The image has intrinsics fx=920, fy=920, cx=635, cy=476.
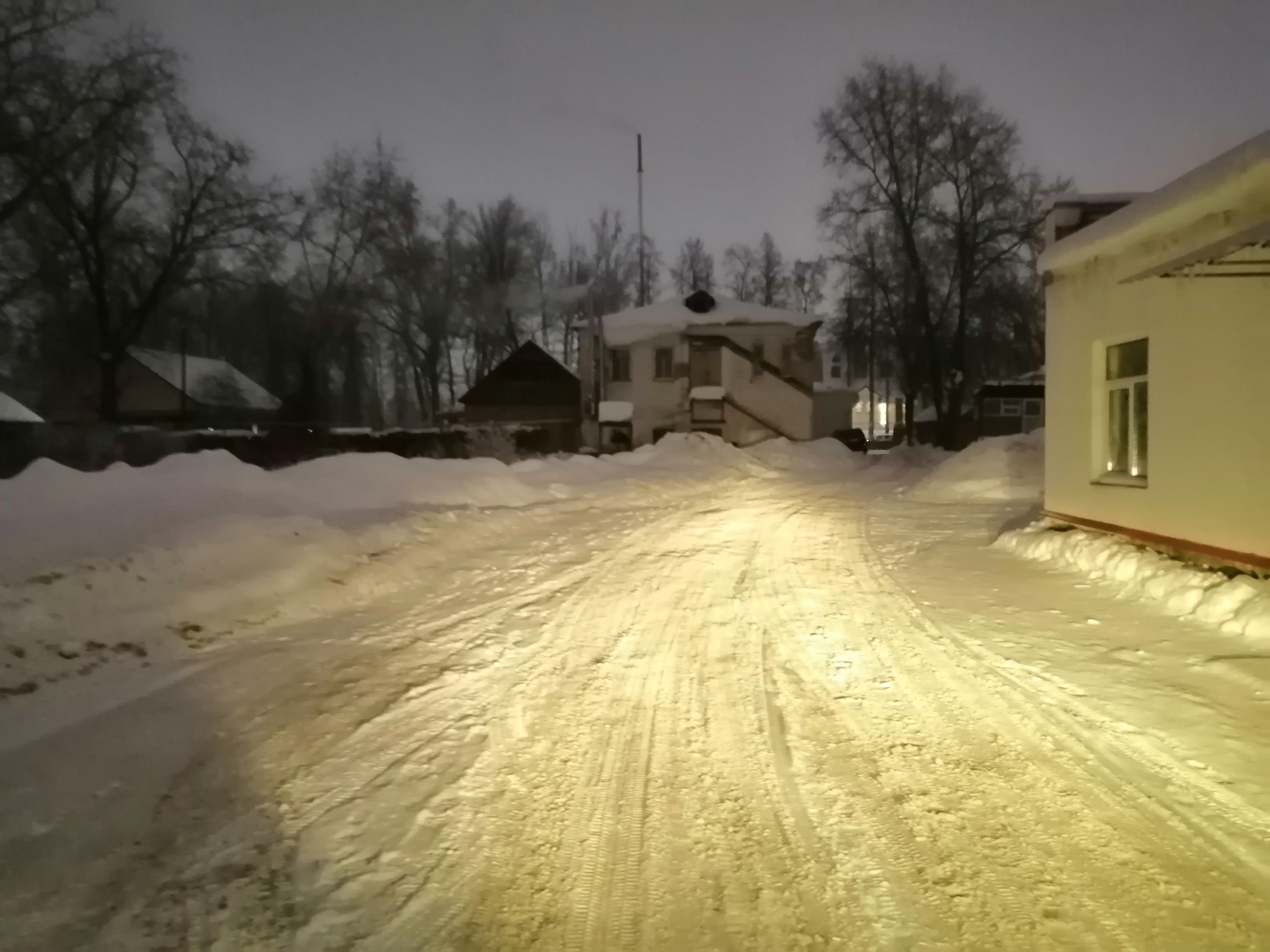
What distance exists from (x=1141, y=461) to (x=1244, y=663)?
4793 mm

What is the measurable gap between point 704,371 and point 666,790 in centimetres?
3962

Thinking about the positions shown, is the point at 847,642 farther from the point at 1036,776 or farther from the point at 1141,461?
the point at 1141,461

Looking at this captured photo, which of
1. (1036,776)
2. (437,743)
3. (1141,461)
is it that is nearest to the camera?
(1036,776)

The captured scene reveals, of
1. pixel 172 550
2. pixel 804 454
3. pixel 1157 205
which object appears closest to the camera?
pixel 172 550

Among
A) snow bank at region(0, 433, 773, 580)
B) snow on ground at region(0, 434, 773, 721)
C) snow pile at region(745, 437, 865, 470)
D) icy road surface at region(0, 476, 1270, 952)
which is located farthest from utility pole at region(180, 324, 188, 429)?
icy road surface at region(0, 476, 1270, 952)

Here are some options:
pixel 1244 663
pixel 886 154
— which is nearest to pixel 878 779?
pixel 1244 663

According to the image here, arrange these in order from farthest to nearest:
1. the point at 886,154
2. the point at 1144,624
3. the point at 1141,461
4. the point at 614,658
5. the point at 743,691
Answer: the point at 886,154 < the point at 1141,461 < the point at 1144,624 < the point at 614,658 < the point at 743,691

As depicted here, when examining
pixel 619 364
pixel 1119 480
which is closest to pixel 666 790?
pixel 1119 480

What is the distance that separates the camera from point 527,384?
54.2 meters

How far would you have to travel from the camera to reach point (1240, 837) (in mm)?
4332

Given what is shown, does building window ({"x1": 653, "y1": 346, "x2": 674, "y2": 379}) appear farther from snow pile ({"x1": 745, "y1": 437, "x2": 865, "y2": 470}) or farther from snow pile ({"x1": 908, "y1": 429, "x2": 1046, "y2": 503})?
snow pile ({"x1": 908, "y1": 429, "x2": 1046, "y2": 503})

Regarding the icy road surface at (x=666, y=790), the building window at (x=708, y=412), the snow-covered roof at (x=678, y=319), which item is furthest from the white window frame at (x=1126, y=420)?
the snow-covered roof at (x=678, y=319)

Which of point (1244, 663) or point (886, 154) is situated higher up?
point (886, 154)

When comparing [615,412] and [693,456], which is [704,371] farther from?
[693,456]
